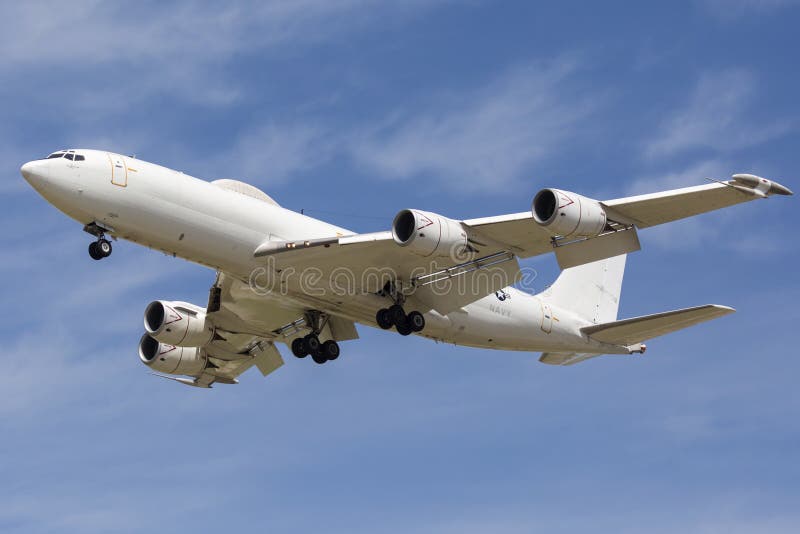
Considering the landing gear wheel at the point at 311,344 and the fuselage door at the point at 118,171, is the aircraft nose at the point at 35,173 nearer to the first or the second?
the fuselage door at the point at 118,171

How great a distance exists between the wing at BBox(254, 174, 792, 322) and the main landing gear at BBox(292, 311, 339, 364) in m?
1.89

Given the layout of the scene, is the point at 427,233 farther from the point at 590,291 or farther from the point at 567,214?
the point at 590,291

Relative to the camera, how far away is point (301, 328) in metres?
45.2

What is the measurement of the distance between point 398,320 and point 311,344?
13.1 ft

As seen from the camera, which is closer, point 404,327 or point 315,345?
point 404,327

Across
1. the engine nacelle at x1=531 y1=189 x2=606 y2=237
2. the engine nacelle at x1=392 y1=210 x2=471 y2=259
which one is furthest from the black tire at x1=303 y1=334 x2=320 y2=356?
the engine nacelle at x1=531 y1=189 x2=606 y2=237

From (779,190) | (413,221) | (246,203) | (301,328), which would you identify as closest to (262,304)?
(301,328)

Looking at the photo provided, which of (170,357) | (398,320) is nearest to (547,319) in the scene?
(398,320)

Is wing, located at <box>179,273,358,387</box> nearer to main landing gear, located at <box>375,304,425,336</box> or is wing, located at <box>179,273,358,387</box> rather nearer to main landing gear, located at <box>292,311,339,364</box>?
main landing gear, located at <box>292,311,339,364</box>

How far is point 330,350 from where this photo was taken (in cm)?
4441

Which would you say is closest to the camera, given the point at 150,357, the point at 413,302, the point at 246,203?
the point at 246,203

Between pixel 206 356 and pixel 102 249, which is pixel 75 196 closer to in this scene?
pixel 102 249

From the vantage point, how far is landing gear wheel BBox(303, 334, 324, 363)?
44.2 m

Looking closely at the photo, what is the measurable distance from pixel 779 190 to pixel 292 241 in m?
15.1
